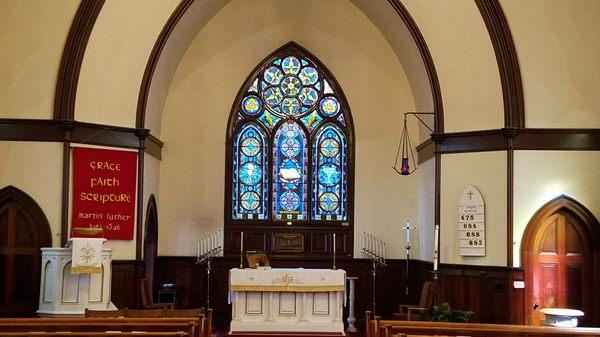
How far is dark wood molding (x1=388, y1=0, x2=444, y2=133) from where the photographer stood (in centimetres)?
1338

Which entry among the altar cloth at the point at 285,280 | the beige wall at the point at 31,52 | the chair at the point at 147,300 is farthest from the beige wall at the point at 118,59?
the altar cloth at the point at 285,280

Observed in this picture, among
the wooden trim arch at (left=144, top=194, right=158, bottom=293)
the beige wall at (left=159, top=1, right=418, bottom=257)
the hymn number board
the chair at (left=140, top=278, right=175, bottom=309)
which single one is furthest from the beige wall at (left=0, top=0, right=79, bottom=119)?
the hymn number board

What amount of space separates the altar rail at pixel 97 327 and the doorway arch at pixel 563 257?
638 centimetres

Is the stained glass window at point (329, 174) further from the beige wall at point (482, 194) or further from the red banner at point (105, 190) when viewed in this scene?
the red banner at point (105, 190)

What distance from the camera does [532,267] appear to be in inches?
486

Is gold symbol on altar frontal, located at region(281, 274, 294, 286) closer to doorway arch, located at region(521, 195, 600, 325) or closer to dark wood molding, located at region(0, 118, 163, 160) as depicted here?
dark wood molding, located at region(0, 118, 163, 160)

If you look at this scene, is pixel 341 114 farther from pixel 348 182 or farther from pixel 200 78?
pixel 200 78

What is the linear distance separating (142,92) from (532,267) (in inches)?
286

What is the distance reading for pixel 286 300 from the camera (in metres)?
13.8

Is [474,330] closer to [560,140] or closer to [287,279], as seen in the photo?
[560,140]

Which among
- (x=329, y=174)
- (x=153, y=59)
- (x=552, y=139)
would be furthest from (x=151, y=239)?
(x=552, y=139)

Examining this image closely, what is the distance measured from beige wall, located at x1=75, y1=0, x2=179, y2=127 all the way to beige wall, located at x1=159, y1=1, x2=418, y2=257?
2563mm

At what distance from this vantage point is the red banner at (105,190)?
12.5 meters

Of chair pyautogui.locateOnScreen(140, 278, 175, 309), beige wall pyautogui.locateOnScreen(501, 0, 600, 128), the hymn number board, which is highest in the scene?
beige wall pyautogui.locateOnScreen(501, 0, 600, 128)
